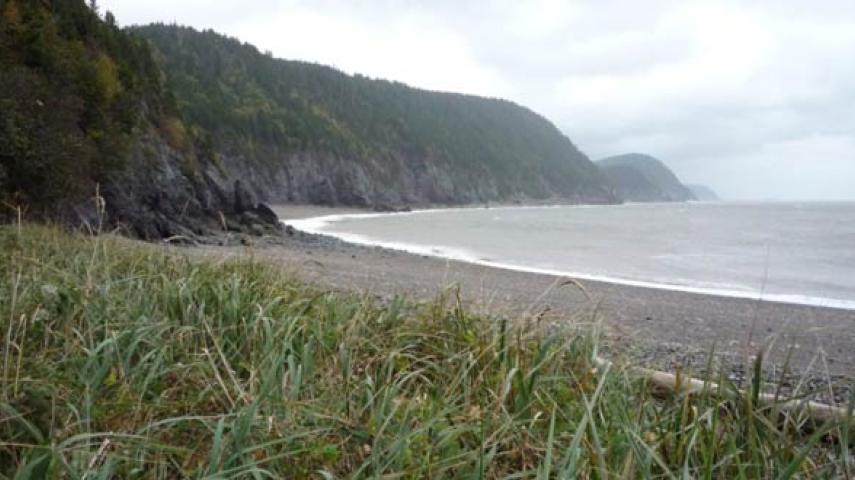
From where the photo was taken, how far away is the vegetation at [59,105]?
13.1m

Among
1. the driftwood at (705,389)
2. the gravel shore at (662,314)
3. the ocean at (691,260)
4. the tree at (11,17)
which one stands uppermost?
the tree at (11,17)

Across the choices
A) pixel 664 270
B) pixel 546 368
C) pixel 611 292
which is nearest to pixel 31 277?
pixel 546 368

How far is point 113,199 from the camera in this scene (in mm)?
21469

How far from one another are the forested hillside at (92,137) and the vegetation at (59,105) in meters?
0.03

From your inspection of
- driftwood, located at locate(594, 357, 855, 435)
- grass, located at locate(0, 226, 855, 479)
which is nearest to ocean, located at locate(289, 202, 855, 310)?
driftwood, located at locate(594, 357, 855, 435)

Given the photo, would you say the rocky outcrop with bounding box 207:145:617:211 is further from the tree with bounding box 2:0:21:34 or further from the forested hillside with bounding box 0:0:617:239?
the tree with bounding box 2:0:21:34

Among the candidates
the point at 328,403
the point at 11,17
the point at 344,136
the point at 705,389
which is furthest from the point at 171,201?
the point at 344,136

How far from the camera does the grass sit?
1.56m

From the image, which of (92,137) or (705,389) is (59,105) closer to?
(92,137)

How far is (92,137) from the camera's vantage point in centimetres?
1920

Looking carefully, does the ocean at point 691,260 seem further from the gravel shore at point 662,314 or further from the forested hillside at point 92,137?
the forested hillside at point 92,137

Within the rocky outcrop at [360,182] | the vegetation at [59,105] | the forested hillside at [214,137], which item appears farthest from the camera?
the rocky outcrop at [360,182]

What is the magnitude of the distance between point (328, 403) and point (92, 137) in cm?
2063

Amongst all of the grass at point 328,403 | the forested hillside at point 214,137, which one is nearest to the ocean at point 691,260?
the grass at point 328,403
